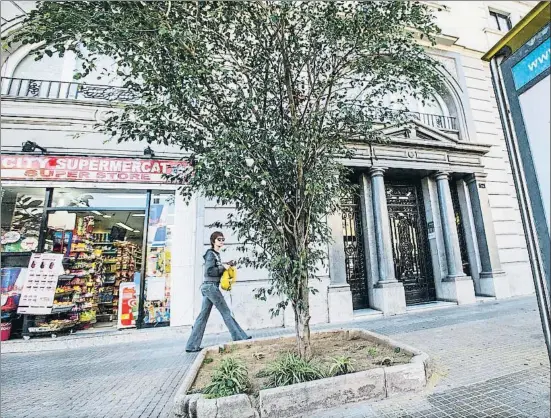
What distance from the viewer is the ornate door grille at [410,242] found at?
944 centimetres

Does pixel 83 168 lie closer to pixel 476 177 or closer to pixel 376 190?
pixel 376 190

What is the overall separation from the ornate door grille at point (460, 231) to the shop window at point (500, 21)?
7404 mm

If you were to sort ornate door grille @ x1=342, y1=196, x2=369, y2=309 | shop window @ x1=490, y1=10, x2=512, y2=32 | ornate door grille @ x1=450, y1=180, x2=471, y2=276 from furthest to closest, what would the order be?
shop window @ x1=490, y1=10, x2=512, y2=32
ornate door grille @ x1=450, y1=180, x2=471, y2=276
ornate door grille @ x1=342, y1=196, x2=369, y2=309

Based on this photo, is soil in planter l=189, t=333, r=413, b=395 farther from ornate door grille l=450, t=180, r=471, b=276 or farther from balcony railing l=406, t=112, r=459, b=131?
balcony railing l=406, t=112, r=459, b=131

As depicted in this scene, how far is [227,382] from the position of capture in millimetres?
3205

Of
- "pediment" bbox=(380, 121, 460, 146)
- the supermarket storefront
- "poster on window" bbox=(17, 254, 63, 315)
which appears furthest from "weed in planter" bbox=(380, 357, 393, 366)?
"pediment" bbox=(380, 121, 460, 146)

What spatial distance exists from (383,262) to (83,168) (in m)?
8.33

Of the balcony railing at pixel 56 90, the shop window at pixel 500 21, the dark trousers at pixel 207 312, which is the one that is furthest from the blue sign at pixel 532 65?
the shop window at pixel 500 21

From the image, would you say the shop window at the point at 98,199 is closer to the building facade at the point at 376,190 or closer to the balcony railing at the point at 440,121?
the building facade at the point at 376,190

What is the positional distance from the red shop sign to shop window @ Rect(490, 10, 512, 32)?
46.6 feet

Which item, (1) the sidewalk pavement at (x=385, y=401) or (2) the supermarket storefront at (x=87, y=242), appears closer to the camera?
(1) the sidewalk pavement at (x=385, y=401)

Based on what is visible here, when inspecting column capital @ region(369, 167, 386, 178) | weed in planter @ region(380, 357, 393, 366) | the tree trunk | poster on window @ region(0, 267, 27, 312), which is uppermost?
column capital @ region(369, 167, 386, 178)

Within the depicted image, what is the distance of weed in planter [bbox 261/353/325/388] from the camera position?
3294 mm

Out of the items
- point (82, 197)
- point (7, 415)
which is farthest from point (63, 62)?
point (7, 415)
